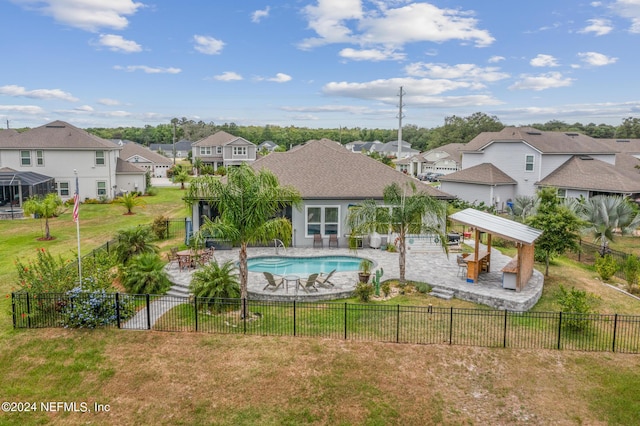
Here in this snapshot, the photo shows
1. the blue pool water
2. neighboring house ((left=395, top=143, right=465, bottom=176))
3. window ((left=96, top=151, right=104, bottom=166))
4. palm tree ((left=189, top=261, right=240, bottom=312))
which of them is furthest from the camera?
neighboring house ((left=395, top=143, right=465, bottom=176))

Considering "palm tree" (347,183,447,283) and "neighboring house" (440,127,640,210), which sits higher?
"neighboring house" (440,127,640,210)

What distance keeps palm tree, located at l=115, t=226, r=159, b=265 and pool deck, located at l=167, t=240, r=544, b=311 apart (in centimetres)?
207

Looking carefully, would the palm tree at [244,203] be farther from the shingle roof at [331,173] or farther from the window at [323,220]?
the window at [323,220]

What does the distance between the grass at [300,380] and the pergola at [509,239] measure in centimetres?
484

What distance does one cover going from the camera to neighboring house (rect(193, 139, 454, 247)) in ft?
82.2

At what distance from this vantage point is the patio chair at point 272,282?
55.1ft

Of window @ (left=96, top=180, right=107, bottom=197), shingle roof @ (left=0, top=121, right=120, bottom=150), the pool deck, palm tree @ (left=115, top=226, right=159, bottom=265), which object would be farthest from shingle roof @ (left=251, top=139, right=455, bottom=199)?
shingle roof @ (left=0, top=121, right=120, bottom=150)

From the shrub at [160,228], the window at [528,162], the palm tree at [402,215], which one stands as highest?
the window at [528,162]

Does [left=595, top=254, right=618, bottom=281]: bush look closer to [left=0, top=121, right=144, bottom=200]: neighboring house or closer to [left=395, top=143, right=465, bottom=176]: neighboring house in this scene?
[left=0, top=121, right=144, bottom=200]: neighboring house

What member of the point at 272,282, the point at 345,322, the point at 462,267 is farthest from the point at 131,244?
the point at 462,267

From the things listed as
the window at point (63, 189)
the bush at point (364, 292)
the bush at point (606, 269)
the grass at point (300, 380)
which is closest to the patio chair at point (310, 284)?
the bush at point (364, 292)

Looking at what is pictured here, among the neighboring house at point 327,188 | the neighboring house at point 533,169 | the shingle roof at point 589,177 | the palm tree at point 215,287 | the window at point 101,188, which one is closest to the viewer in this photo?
the palm tree at point 215,287

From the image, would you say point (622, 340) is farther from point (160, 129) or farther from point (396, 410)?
point (160, 129)

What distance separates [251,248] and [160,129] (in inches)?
5072
